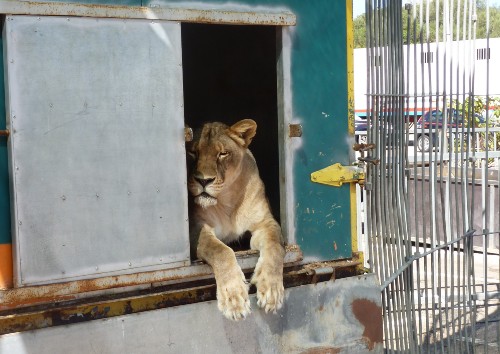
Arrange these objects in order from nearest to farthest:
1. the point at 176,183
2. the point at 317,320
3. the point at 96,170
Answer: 1. the point at 96,170
2. the point at 176,183
3. the point at 317,320

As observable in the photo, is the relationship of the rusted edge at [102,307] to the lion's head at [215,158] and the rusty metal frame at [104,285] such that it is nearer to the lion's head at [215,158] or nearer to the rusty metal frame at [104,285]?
the rusty metal frame at [104,285]

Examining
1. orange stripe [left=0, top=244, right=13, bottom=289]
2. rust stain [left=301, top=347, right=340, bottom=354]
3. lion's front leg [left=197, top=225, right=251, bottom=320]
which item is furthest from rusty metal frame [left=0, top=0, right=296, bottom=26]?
rust stain [left=301, top=347, right=340, bottom=354]

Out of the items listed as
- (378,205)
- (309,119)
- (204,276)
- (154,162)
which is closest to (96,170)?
(154,162)

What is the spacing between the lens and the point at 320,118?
4.92 meters

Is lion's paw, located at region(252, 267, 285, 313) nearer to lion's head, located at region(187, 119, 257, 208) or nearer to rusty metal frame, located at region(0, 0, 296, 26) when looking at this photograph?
lion's head, located at region(187, 119, 257, 208)

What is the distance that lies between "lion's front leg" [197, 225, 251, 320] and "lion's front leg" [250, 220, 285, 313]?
102 mm

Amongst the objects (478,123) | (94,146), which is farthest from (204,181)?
(478,123)

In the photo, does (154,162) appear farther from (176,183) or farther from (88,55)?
(88,55)

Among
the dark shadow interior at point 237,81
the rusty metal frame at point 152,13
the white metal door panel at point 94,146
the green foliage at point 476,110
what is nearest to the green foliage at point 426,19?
the green foliage at point 476,110

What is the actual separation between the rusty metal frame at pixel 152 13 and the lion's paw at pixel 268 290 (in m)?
1.44

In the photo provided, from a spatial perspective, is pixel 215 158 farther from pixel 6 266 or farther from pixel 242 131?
pixel 6 266

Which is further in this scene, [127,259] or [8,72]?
[127,259]

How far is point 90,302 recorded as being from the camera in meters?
4.11

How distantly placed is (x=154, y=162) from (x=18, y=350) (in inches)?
46.1
